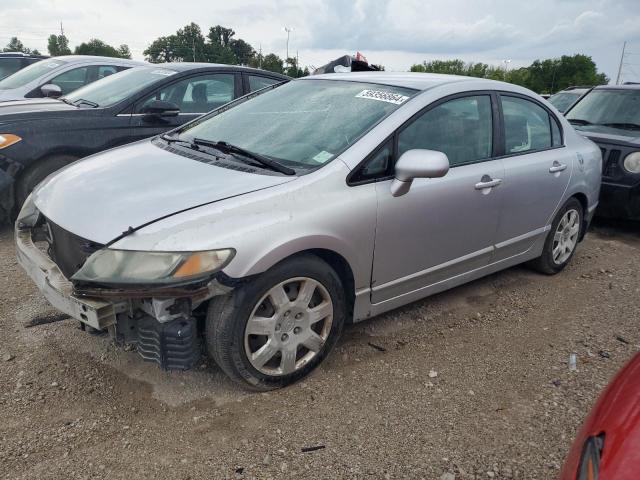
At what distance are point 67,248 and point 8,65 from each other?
9.89 meters

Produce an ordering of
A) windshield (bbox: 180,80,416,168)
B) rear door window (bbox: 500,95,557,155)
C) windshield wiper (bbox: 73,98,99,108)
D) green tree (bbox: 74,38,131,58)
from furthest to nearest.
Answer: green tree (bbox: 74,38,131,58) < windshield wiper (bbox: 73,98,99,108) < rear door window (bbox: 500,95,557,155) < windshield (bbox: 180,80,416,168)

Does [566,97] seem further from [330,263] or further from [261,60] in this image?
[261,60]

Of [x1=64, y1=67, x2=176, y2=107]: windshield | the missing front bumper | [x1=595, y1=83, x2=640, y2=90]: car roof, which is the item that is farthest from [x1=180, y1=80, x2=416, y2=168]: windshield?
[x1=595, y1=83, x2=640, y2=90]: car roof

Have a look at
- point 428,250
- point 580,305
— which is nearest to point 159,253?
point 428,250

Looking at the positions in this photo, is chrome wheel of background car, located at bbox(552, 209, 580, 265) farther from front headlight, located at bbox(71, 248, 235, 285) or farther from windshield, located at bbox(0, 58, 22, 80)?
windshield, located at bbox(0, 58, 22, 80)

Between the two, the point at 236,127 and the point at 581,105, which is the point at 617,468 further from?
the point at 581,105

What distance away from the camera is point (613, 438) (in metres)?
1.38

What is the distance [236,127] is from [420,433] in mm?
2127

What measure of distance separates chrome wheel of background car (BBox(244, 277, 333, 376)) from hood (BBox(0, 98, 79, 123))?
3426 millimetres

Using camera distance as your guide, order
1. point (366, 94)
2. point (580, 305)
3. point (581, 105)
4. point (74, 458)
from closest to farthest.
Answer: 1. point (74, 458)
2. point (366, 94)
3. point (580, 305)
4. point (581, 105)

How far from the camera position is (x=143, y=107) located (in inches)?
203

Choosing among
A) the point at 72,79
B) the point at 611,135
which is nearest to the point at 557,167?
the point at 611,135

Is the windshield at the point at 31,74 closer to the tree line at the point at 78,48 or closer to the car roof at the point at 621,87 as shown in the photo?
the car roof at the point at 621,87

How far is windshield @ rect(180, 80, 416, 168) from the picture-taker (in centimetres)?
293
